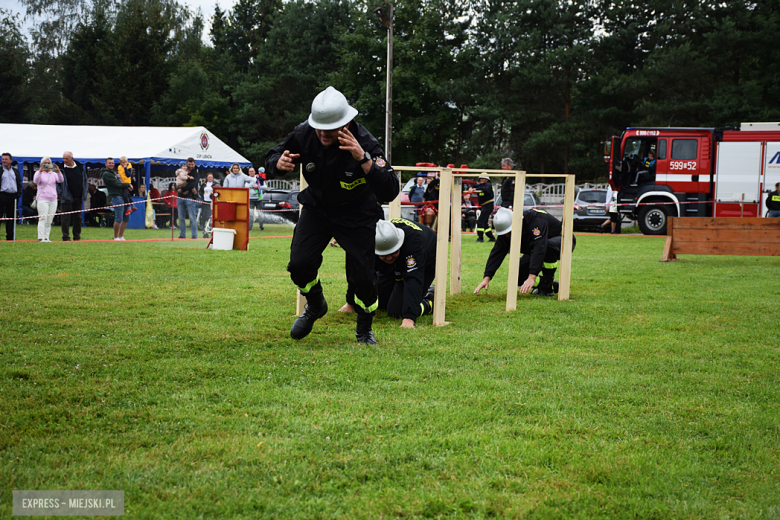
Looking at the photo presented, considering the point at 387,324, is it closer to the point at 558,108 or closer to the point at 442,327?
the point at 442,327

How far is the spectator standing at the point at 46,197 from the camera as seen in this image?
14.1 meters

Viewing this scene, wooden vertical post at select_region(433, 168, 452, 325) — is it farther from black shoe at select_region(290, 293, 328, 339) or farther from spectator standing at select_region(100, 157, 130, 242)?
spectator standing at select_region(100, 157, 130, 242)

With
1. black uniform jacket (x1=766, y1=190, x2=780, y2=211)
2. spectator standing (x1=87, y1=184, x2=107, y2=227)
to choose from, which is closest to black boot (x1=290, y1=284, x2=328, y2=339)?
black uniform jacket (x1=766, y1=190, x2=780, y2=211)

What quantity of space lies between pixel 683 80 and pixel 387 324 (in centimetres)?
3360

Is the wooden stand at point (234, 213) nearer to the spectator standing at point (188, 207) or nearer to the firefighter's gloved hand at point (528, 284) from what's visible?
the spectator standing at point (188, 207)

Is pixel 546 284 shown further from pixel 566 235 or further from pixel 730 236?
pixel 730 236

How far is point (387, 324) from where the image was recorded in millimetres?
6105

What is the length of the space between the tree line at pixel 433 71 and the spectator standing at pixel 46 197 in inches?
1096

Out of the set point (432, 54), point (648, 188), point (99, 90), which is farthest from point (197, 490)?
point (99, 90)

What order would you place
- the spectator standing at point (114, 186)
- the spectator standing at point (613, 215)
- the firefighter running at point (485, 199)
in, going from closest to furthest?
the firefighter running at point (485, 199)
the spectator standing at point (114, 186)
the spectator standing at point (613, 215)

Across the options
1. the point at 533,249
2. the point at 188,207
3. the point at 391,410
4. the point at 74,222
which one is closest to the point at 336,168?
the point at 391,410

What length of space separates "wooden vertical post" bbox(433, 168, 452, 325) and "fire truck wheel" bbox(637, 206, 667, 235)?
18.6m

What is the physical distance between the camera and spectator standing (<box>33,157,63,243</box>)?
14.1 meters
